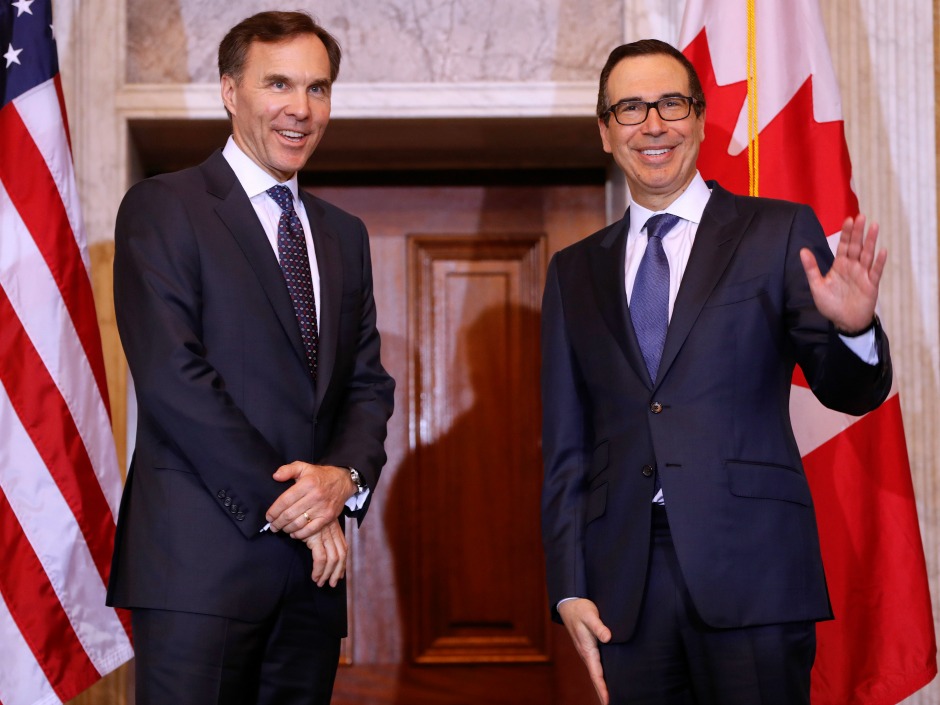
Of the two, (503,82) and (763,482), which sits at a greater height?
(503,82)

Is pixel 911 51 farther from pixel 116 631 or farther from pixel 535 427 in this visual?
pixel 116 631

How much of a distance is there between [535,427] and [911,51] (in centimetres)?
168

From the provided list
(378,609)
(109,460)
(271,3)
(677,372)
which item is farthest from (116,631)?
(271,3)

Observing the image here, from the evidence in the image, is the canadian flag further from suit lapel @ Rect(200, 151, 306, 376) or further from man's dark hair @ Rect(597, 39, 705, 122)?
suit lapel @ Rect(200, 151, 306, 376)

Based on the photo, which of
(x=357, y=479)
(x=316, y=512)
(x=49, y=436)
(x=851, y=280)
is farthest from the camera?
(x=49, y=436)

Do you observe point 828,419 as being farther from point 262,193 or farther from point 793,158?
point 262,193

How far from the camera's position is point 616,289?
7.12 feet

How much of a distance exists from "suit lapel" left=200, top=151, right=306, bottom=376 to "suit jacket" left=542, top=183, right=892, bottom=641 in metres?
0.58

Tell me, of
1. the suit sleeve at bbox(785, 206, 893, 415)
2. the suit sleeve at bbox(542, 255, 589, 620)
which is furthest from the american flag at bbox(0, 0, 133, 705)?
the suit sleeve at bbox(785, 206, 893, 415)

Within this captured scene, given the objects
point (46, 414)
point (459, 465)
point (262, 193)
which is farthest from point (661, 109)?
point (459, 465)

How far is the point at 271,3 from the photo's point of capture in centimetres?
347

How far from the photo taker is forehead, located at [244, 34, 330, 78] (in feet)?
7.46

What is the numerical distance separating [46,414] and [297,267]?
96 cm

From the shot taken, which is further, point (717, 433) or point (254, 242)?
point (254, 242)
